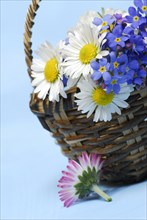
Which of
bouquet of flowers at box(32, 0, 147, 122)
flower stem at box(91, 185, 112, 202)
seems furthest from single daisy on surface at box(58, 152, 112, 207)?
bouquet of flowers at box(32, 0, 147, 122)

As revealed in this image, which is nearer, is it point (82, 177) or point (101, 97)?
point (101, 97)

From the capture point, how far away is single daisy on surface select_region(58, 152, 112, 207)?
1422 mm

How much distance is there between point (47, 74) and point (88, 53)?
116 mm

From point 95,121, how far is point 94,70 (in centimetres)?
11

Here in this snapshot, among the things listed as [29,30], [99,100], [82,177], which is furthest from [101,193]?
[29,30]

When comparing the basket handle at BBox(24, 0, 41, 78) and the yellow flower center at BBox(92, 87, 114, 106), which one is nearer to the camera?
the yellow flower center at BBox(92, 87, 114, 106)

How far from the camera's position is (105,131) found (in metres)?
1.37

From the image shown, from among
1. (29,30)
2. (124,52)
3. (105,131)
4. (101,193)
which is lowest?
(101,193)

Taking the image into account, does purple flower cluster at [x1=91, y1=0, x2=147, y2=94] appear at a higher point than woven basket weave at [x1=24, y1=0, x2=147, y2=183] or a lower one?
higher

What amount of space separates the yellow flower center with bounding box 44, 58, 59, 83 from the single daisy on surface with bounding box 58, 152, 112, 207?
0.17m

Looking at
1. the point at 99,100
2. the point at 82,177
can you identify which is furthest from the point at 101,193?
the point at 99,100

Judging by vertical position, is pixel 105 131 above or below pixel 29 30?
below

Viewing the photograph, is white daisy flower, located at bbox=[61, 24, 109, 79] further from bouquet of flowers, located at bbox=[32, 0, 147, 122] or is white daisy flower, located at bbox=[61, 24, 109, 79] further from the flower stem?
the flower stem

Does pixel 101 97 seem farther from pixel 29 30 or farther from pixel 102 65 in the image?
pixel 29 30
